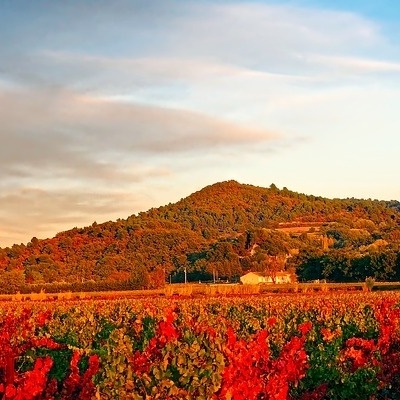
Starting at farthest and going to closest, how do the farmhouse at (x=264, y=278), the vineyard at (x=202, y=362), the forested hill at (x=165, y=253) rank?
the forested hill at (x=165, y=253) < the farmhouse at (x=264, y=278) < the vineyard at (x=202, y=362)

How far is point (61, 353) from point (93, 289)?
7344 centimetres

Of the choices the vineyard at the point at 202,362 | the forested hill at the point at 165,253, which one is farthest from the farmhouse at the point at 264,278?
the vineyard at the point at 202,362

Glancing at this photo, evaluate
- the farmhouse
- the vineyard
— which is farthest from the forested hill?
the vineyard

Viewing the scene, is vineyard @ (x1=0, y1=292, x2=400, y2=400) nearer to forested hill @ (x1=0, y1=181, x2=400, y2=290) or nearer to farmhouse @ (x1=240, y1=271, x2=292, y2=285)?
forested hill @ (x1=0, y1=181, x2=400, y2=290)

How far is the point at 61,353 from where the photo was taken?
1703 cm

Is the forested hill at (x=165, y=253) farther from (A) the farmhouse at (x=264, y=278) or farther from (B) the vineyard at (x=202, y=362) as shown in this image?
(B) the vineyard at (x=202, y=362)

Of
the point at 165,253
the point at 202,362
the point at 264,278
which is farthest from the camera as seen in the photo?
the point at 165,253

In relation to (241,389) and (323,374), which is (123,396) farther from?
(323,374)

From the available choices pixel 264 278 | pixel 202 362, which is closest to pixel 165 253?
pixel 264 278

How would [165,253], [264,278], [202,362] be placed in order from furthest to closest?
[165,253], [264,278], [202,362]

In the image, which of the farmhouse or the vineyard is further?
the farmhouse

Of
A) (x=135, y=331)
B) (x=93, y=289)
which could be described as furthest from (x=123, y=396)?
(x=93, y=289)

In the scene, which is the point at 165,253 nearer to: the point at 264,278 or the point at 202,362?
the point at 264,278

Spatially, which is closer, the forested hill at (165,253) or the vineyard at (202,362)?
the vineyard at (202,362)
